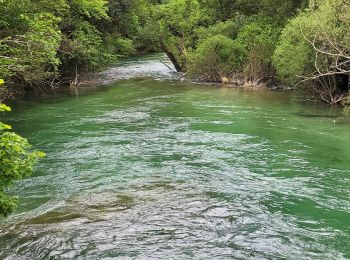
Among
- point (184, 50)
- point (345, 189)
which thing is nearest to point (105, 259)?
point (345, 189)

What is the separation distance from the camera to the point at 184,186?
1134 centimetres

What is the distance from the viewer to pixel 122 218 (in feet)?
30.5

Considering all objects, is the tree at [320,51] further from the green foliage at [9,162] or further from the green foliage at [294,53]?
the green foliage at [9,162]

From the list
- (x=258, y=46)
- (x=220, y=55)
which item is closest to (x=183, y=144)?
(x=258, y=46)

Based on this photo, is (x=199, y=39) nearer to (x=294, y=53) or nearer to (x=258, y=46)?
(x=258, y=46)

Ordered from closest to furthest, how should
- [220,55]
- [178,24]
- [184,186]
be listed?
1. [184,186]
2. [220,55]
3. [178,24]

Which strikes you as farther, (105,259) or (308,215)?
(308,215)

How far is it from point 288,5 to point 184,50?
29.4 ft

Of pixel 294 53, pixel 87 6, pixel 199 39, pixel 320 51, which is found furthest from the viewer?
pixel 199 39

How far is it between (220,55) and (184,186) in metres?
22.2

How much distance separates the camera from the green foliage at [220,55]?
105 feet

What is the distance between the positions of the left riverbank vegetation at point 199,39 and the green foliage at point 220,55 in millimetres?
70

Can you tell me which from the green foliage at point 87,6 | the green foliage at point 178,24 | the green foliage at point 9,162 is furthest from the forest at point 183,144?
the green foliage at point 178,24

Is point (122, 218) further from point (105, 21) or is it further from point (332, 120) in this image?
point (105, 21)
